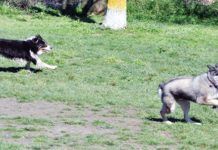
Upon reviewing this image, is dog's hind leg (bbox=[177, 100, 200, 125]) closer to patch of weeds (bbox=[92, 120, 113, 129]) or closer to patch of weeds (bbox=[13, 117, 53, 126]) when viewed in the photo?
patch of weeds (bbox=[92, 120, 113, 129])

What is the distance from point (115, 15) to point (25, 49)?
7.95 m

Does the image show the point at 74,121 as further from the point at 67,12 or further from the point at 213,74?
the point at 67,12

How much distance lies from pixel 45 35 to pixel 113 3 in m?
2.91

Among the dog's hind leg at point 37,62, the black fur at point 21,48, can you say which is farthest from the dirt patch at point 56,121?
the dog's hind leg at point 37,62

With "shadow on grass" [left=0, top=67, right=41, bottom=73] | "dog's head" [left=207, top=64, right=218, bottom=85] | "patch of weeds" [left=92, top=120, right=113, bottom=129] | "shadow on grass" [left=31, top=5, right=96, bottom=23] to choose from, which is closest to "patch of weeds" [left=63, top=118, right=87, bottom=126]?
"patch of weeds" [left=92, top=120, right=113, bottom=129]

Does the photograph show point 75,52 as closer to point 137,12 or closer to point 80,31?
point 80,31

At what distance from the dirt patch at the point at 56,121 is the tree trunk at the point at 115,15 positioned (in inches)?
422

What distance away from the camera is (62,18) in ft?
88.0

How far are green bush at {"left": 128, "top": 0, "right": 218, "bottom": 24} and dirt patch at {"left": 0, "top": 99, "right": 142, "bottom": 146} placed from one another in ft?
53.6

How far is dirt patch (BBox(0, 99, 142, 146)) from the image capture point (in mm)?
10109

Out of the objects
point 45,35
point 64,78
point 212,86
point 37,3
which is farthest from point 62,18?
point 212,86

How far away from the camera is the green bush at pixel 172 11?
2858 centimetres

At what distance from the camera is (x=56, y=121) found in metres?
11.1

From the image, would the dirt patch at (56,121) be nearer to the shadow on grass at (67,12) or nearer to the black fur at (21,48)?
the black fur at (21,48)
